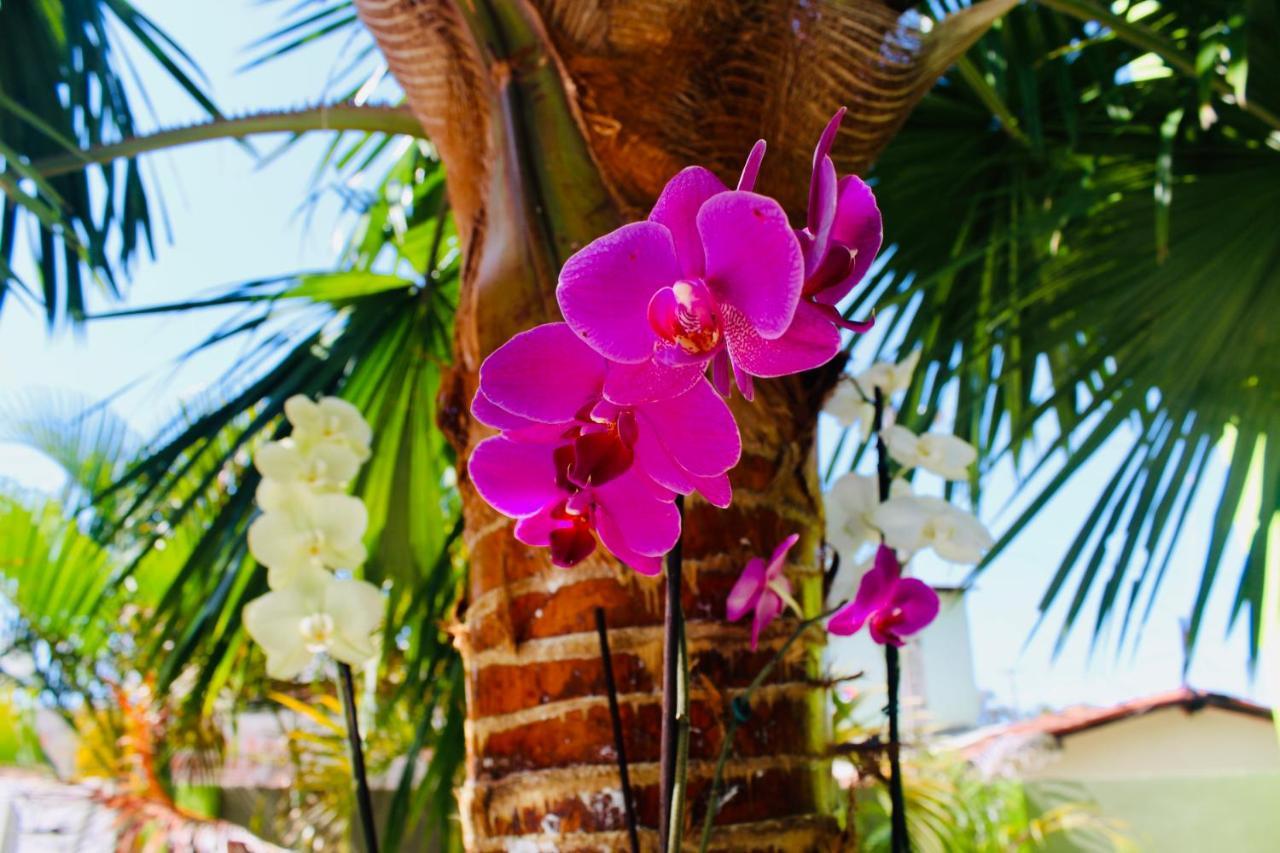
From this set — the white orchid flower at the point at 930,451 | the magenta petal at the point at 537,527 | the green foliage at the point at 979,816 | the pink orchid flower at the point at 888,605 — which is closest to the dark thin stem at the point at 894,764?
the pink orchid flower at the point at 888,605

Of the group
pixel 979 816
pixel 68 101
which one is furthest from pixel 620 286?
pixel 979 816

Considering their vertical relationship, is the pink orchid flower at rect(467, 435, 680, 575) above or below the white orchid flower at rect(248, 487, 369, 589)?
below

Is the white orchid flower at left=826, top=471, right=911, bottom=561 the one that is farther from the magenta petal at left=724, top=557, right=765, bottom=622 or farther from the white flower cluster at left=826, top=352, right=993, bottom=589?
the magenta petal at left=724, top=557, right=765, bottom=622

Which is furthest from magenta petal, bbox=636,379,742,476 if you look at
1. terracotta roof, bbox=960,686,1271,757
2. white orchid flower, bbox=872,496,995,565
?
terracotta roof, bbox=960,686,1271,757

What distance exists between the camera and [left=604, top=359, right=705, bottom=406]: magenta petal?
333mm

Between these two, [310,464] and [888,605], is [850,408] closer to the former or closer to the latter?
[888,605]

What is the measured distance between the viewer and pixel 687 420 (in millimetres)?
348

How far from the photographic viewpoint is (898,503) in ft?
2.24

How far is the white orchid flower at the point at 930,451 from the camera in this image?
75cm

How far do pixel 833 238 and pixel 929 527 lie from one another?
38cm

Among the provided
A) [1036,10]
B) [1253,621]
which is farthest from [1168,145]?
[1253,621]

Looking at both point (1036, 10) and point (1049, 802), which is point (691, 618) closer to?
point (1036, 10)

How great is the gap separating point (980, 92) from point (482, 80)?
0.83 m

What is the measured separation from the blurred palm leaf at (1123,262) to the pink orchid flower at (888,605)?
1156mm
